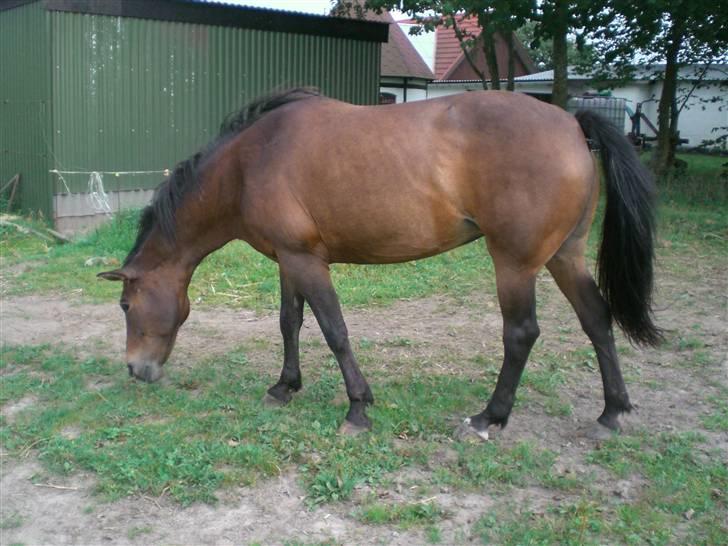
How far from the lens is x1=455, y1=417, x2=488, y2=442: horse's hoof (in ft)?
13.5

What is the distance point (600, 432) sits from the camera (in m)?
4.19

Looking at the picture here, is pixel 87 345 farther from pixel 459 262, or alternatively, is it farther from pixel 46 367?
pixel 459 262

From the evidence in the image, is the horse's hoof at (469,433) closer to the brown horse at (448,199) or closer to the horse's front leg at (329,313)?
the brown horse at (448,199)

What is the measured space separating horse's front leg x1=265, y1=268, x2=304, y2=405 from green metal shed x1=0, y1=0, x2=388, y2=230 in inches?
233

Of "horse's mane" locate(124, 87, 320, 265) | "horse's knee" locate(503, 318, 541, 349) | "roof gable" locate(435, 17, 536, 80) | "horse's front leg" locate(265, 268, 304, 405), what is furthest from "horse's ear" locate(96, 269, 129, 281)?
"roof gable" locate(435, 17, 536, 80)

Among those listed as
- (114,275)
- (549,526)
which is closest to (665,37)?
(114,275)

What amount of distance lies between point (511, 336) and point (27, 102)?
29.4ft

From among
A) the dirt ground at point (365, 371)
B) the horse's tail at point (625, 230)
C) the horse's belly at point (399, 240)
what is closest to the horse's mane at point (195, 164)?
the horse's belly at point (399, 240)

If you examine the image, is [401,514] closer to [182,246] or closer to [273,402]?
[273,402]

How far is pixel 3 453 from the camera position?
4004 millimetres

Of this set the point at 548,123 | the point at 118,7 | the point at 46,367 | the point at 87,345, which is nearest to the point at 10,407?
the point at 46,367

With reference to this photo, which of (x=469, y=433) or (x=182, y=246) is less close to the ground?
(x=182, y=246)

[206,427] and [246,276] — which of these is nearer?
[206,427]

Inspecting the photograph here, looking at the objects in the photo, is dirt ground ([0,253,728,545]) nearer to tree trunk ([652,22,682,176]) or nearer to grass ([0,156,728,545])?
grass ([0,156,728,545])
